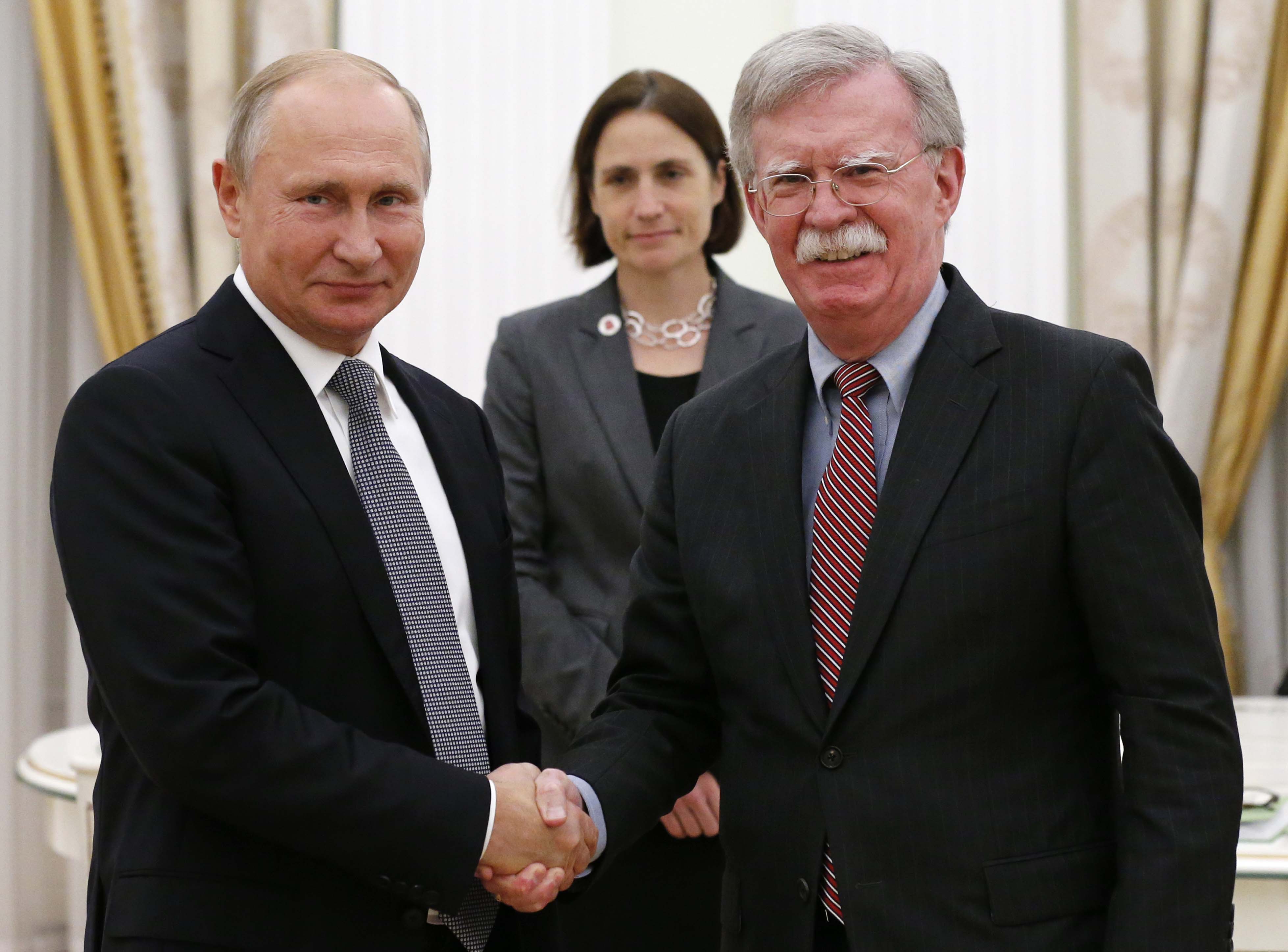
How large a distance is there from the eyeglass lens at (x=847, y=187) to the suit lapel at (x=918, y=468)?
0.19 metres

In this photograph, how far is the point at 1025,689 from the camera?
5.10 ft

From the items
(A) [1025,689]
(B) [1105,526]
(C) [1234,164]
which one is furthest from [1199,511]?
(C) [1234,164]

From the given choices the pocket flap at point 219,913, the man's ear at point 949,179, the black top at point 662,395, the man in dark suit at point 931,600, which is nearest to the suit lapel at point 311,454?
the pocket flap at point 219,913

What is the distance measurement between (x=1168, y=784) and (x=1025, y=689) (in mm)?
174

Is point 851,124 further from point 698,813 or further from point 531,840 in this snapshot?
point 698,813

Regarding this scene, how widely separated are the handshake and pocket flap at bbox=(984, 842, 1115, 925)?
1.81 feet

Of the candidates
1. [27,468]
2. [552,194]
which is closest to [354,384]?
[552,194]

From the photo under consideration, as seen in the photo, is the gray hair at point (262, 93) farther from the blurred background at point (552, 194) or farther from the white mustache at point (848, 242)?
the blurred background at point (552, 194)

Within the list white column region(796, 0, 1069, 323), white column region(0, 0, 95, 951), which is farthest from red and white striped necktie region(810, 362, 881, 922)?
white column region(0, 0, 95, 951)

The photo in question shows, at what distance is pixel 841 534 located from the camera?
65.1 inches

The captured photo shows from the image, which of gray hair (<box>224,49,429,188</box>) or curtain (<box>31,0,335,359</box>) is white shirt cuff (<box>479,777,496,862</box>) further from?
curtain (<box>31,0,335,359</box>)

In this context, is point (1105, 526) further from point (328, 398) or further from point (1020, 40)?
point (1020, 40)

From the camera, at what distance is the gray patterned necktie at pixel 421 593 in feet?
5.51

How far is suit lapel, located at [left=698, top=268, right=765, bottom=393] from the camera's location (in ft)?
8.53
